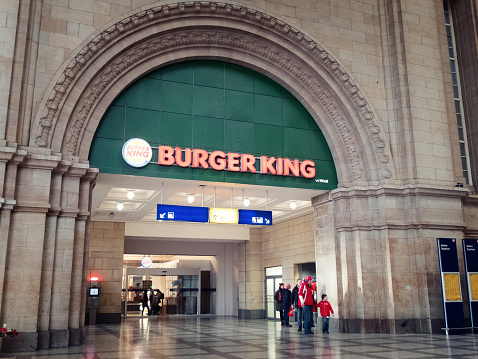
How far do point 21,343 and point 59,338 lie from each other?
945 millimetres

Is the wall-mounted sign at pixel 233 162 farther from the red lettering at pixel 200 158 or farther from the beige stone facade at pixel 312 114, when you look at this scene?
the beige stone facade at pixel 312 114

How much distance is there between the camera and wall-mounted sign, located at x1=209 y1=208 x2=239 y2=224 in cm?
1500

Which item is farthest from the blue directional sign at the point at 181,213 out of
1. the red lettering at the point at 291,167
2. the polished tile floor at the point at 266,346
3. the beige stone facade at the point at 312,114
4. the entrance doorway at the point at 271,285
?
the entrance doorway at the point at 271,285

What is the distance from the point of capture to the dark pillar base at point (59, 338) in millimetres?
11630

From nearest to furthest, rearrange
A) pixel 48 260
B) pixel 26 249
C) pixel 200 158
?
pixel 26 249, pixel 48 260, pixel 200 158

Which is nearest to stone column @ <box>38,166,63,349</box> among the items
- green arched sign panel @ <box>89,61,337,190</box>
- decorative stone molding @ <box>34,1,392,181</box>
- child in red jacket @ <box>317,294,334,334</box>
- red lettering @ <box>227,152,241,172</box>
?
decorative stone molding @ <box>34,1,392,181</box>

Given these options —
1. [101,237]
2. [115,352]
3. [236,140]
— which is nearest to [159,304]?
[101,237]

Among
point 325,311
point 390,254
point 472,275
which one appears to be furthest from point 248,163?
point 472,275

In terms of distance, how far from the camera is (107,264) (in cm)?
2216

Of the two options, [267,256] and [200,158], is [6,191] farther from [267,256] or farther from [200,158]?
[267,256]

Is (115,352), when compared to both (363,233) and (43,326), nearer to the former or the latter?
(43,326)

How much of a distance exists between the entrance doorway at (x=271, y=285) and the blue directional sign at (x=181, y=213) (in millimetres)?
9762

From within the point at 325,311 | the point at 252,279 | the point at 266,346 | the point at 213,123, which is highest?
the point at 213,123

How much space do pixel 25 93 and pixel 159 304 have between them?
786 inches
